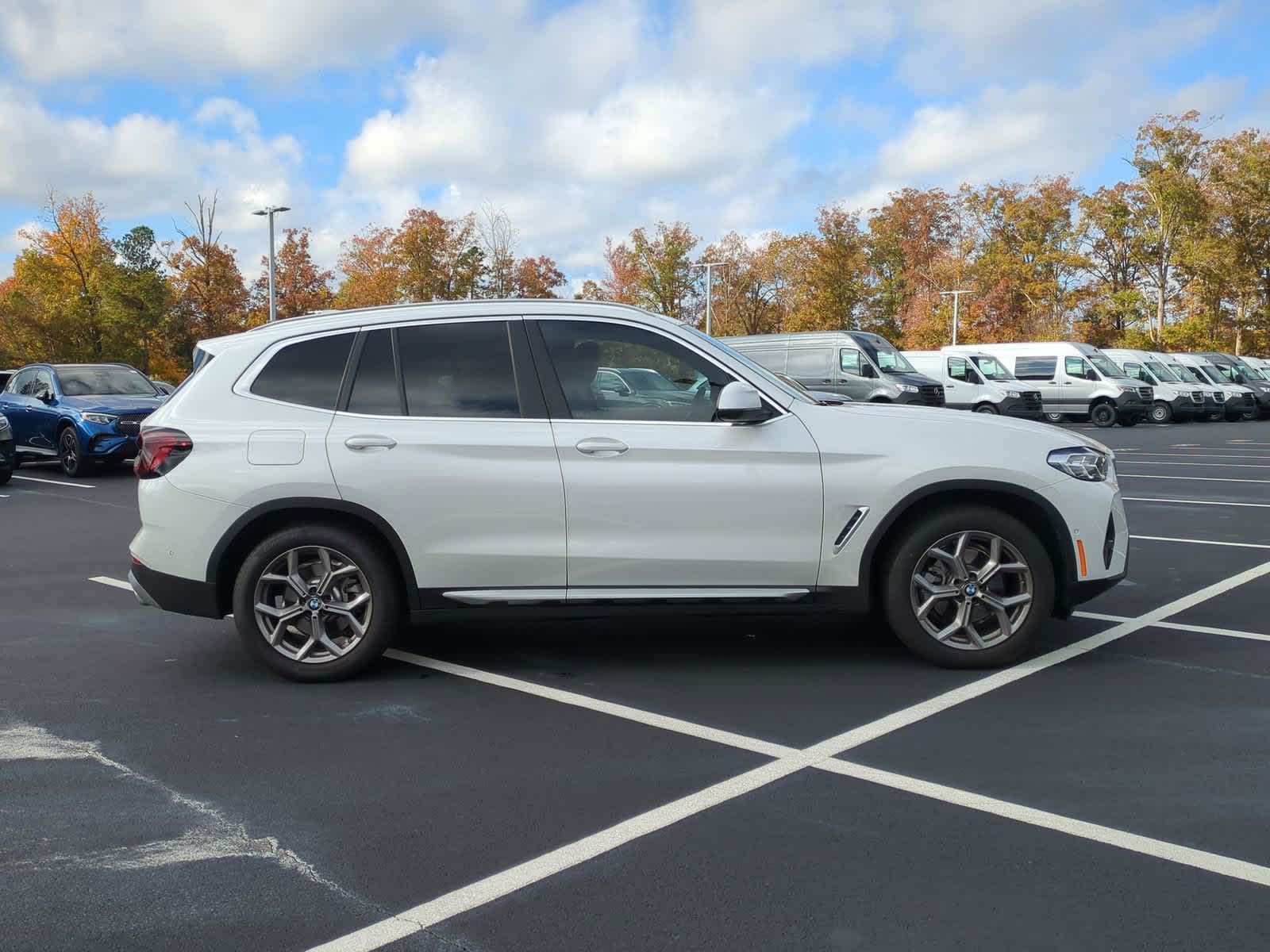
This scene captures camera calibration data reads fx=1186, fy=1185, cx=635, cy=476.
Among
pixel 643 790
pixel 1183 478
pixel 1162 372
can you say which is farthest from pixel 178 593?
pixel 1162 372

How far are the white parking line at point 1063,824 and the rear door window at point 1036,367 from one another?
32.2 metres

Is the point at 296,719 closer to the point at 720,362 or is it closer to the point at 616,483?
the point at 616,483

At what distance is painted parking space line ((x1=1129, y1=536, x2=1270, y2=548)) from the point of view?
948cm

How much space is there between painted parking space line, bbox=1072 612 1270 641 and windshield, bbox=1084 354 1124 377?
29003mm

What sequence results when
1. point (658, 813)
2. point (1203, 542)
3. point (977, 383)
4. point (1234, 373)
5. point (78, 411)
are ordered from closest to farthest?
point (658, 813), point (1203, 542), point (78, 411), point (977, 383), point (1234, 373)

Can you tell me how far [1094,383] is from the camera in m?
33.4

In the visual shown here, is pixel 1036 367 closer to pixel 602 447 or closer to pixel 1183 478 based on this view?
pixel 1183 478

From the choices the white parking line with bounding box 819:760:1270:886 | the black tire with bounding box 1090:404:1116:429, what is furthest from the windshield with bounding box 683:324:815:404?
the black tire with bounding box 1090:404:1116:429

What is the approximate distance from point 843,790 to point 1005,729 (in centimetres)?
102

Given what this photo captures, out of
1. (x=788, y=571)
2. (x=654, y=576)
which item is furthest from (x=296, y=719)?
(x=788, y=571)

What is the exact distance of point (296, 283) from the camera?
62.2 m

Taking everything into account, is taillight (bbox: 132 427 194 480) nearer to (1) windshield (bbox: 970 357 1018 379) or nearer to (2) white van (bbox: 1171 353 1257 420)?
(1) windshield (bbox: 970 357 1018 379)

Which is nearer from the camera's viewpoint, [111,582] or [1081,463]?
[1081,463]

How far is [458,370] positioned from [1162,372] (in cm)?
3512
